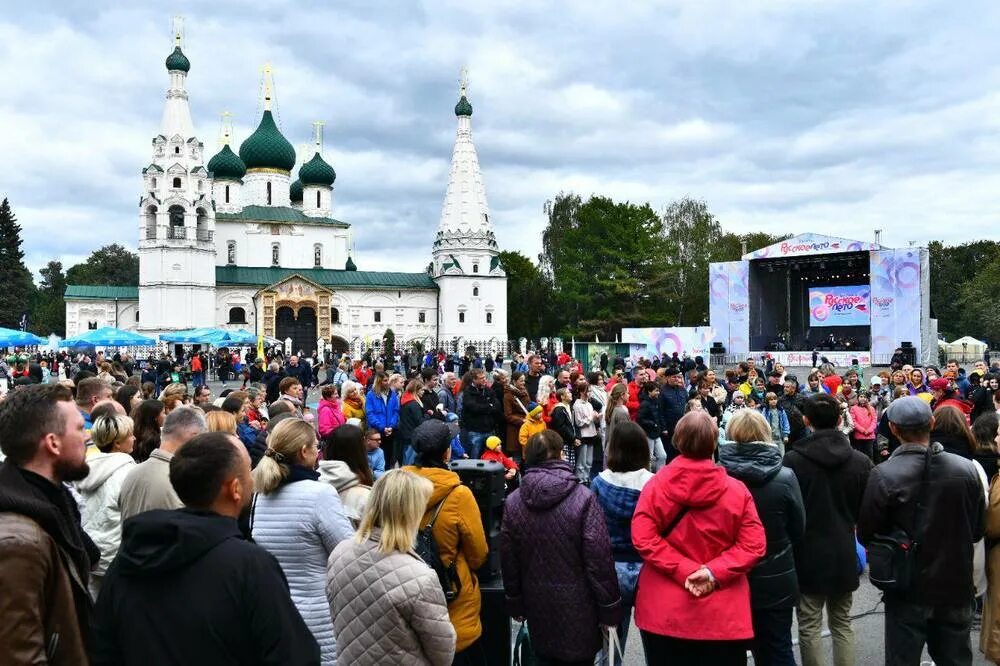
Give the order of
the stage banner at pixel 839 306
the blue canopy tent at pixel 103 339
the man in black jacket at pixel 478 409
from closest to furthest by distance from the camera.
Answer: the man in black jacket at pixel 478 409 → the blue canopy tent at pixel 103 339 → the stage banner at pixel 839 306

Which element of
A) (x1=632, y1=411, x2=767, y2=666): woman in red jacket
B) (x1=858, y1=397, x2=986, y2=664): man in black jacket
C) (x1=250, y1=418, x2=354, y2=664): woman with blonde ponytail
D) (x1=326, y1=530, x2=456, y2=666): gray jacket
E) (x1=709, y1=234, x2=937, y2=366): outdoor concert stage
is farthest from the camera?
(x1=709, y1=234, x2=937, y2=366): outdoor concert stage

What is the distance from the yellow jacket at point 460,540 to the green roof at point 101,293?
62.3 meters

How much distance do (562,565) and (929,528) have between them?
1.98 metres

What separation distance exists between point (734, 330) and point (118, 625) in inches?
1491

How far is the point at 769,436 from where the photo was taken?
4.29m

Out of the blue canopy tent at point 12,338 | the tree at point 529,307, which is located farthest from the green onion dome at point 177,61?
the blue canopy tent at point 12,338

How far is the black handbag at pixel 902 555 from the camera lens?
4195 mm

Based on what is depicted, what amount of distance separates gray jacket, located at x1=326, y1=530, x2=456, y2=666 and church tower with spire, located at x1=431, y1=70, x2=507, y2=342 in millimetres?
62277

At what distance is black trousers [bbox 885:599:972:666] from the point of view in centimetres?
423

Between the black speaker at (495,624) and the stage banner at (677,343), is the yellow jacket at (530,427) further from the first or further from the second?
the stage banner at (677,343)

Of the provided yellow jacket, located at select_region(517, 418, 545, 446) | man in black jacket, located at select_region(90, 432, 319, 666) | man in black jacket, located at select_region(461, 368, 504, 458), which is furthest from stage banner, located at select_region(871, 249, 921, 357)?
man in black jacket, located at select_region(90, 432, 319, 666)

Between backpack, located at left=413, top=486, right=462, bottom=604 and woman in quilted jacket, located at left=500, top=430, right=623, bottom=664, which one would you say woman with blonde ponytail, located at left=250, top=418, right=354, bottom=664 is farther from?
woman in quilted jacket, located at left=500, top=430, right=623, bottom=664

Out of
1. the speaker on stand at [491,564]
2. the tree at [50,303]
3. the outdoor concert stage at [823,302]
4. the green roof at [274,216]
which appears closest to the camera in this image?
the speaker on stand at [491,564]

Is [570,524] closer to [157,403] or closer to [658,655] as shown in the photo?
[658,655]
